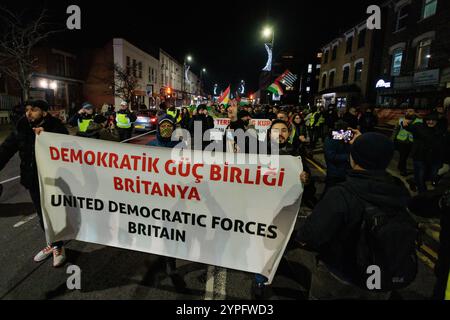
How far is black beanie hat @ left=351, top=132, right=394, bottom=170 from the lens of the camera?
71.7 inches

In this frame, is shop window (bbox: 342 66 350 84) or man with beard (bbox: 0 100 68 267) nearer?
man with beard (bbox: 0 100 68 267)

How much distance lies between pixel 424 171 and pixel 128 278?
634 centimetres

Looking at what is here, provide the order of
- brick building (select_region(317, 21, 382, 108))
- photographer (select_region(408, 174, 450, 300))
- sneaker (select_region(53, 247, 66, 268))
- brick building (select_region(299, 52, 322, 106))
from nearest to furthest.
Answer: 1. photographer (select_region(408, 174, 450, 300))
2. sneaker (select_region(53, 247, 66, 268))
3. brick building (select_region(317, 21, 382, 108))
4. brick building (select_region(299, 52, 322, 106))

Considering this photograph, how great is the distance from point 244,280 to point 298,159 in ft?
5.41

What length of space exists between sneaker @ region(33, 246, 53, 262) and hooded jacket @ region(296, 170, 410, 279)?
3.39 meters

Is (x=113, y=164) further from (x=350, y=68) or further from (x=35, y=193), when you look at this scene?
(x=350, y=68)

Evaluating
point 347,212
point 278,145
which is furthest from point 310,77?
point 347,212

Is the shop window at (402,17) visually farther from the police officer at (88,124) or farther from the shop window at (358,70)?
the police officer at (88,124)

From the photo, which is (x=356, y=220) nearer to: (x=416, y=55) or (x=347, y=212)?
(x=347, y=212)

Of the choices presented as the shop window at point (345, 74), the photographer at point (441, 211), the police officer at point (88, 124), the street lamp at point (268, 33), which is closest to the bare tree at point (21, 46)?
the street lamp at point (268, 33)

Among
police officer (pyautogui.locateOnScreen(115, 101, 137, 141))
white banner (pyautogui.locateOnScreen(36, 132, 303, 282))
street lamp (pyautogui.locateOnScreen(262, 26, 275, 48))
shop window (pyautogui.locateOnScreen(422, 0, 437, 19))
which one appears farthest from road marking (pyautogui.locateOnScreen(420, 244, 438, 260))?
shop window (pyautogui.locateOnScreen(422, 0, 437, 19))

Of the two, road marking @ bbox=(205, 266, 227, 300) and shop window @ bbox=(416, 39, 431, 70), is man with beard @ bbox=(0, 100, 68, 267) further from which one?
shop window @ bbox=(416, 39, 431, 70)

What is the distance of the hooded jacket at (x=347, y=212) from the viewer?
5.81ft

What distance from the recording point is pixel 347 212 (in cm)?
179
